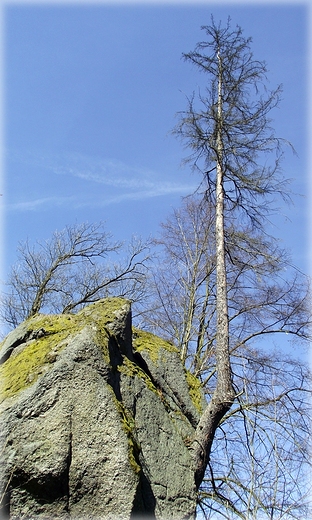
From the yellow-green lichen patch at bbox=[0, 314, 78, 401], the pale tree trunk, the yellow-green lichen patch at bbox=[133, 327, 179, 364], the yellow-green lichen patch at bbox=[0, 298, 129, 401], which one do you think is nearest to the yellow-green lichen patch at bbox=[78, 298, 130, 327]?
the yellow-green lichen patch at bbox=[0, 298, 129, 401]

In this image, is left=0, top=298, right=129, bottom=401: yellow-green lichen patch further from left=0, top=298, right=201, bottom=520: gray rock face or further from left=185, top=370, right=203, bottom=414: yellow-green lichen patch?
left=185, top=370, right=203, bottom=414: yellow-green lichen patch

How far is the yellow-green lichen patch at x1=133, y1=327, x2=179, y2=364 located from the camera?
6.89 metres

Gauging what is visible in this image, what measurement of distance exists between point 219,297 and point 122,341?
6.47 ft

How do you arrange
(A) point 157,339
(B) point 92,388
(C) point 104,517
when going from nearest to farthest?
(C) point 104,517
(B) point 92,388
(A) point 157,339

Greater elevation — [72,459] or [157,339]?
[157,339]

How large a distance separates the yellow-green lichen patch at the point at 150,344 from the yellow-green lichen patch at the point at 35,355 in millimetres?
1341

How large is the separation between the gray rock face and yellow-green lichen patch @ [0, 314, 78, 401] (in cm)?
1

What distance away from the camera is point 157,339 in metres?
7.36

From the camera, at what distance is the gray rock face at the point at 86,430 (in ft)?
14.3

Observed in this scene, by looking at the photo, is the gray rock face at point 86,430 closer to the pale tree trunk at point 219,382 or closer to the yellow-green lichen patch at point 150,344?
the pale tree trunk at point 219,382

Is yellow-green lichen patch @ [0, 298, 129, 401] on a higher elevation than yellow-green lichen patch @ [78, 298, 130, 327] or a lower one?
lower

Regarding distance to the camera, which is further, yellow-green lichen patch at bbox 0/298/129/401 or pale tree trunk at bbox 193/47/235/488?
pale tree trunk at bbox 193/47/235/488

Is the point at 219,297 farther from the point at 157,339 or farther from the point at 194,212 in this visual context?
the point at 194,212

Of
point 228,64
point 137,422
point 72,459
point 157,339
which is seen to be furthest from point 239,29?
point 72,459
